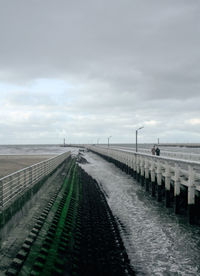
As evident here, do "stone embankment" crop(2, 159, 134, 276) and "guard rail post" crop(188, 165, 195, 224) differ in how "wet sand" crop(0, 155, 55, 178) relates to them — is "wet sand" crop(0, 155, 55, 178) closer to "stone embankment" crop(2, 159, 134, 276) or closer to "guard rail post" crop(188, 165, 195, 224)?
"stone embankment" crop(2, 159, 134, 276)

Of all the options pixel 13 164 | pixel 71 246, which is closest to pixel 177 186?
pixel 71 246

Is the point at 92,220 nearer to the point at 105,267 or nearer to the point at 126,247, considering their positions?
the point at 126,247

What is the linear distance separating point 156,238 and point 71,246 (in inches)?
144

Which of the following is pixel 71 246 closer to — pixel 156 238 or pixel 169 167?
pixel 156 238

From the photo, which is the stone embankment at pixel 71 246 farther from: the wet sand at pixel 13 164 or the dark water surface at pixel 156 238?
the wet sand at pixel 13 164

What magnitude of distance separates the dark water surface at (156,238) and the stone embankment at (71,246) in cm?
49

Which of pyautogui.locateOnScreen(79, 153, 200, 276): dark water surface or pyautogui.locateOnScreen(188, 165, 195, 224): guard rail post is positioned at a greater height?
pyautogui.locateOnScreen(188, 165, 195, 224): guard rail post

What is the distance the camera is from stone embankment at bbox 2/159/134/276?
7277mm

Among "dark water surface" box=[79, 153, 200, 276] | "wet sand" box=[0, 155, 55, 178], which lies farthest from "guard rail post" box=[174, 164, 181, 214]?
"wet sand" box=[0, 155, 55, 178]

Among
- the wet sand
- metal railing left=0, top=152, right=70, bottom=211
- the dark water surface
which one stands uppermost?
metal railing left=0, top=152, right=70, bottom=211

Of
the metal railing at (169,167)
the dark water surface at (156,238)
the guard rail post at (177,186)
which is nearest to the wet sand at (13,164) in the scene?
the dark water surface at (156,238)

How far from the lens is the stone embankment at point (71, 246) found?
728 centimetres

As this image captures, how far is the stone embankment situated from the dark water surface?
1.60 feet

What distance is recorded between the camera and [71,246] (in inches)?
362
